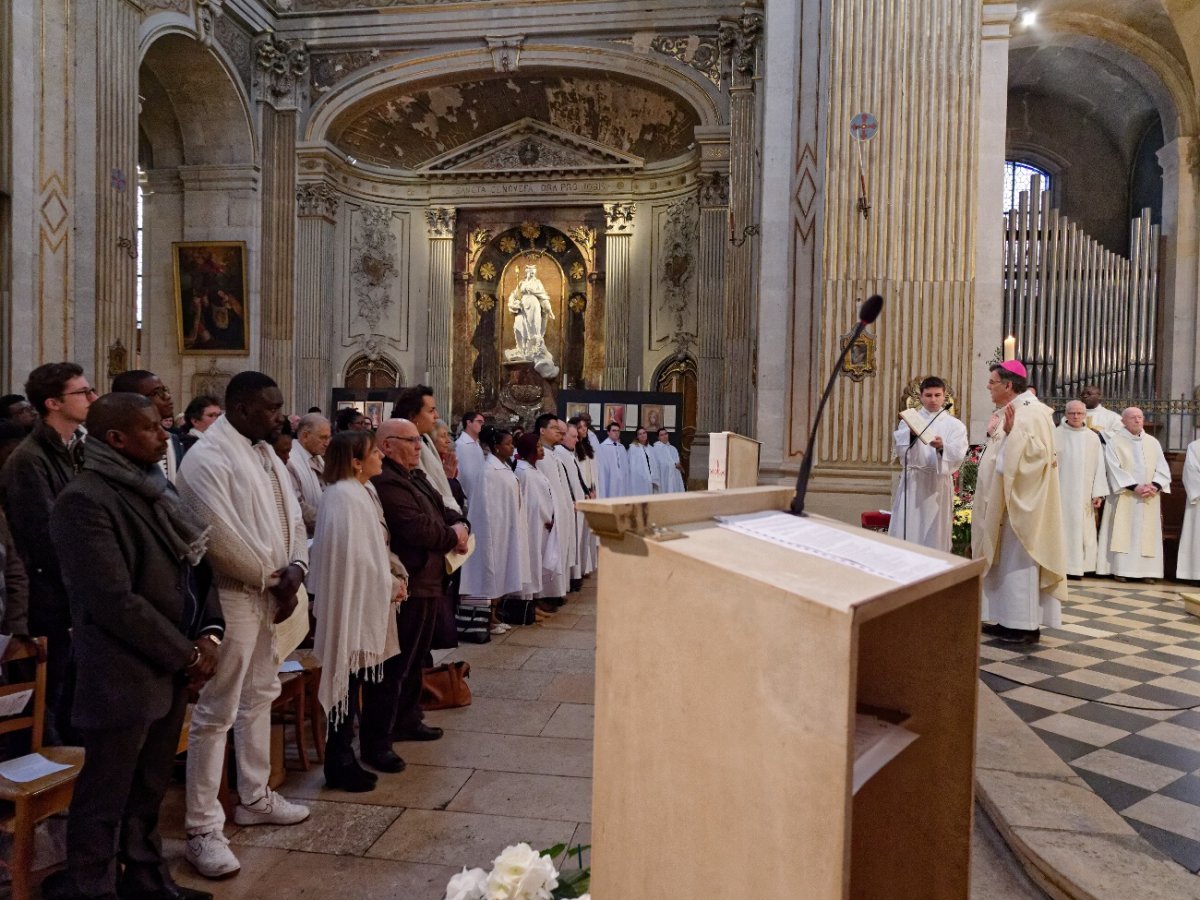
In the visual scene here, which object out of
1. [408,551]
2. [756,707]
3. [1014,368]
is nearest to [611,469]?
[1014,368]

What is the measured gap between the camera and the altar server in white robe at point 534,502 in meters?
7.12

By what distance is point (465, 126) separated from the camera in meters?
17.9

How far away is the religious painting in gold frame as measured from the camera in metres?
14.9

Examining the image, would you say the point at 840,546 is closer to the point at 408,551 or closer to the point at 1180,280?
the point at 408,551

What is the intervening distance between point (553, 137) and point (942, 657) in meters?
17.3

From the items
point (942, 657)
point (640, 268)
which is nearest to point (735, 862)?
point (942, 657)

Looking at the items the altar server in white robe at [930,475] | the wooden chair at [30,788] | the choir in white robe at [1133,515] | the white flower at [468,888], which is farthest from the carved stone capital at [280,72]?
the white flower at [468,888]

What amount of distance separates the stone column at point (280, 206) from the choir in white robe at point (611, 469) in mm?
6715

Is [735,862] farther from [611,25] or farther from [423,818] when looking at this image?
[611,25]

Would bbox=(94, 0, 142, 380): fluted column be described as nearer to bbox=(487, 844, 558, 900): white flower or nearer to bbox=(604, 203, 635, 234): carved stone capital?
bbox=(604, 203, 635, 234): carved stone capital

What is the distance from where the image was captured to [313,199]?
52.5 ft

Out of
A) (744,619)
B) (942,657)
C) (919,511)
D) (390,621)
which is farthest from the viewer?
(919,511)

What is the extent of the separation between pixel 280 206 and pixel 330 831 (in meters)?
14.3

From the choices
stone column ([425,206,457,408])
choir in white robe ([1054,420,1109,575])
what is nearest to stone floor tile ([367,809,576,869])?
choir in white robe ([1054,420,1109,575])
